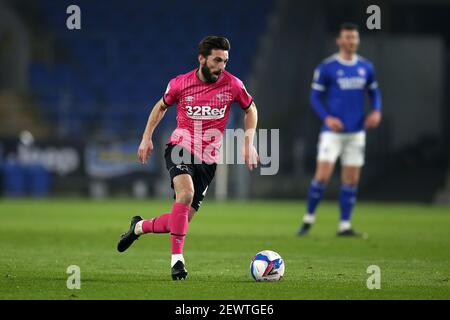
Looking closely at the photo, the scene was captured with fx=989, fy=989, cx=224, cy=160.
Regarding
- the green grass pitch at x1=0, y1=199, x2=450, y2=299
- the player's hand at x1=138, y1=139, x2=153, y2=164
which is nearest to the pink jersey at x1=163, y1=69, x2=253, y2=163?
the player's hand at x1=138, y1=139, x2=153, y2=164

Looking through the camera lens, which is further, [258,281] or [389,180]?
→ [389,180]

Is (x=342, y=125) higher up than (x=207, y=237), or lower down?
higher up

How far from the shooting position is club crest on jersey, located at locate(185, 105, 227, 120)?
7980 mm

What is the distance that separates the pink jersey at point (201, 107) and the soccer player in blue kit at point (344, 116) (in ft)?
15.4

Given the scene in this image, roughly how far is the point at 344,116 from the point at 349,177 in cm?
80

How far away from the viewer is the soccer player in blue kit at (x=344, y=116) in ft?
41.5

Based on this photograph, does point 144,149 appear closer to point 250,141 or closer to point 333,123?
point 250,141

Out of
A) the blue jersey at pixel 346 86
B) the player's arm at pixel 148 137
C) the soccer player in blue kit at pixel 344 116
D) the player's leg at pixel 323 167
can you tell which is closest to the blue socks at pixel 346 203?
the soccer player in blue kit at pixel 344 116

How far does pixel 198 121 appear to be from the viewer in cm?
803

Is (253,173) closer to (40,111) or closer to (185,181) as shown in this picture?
(40,111)

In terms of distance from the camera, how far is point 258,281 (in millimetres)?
7418

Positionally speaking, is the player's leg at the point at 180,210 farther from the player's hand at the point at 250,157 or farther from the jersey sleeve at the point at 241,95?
the jersey sleeve at the point at 241,95

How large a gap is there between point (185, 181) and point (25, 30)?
66.7 ft
